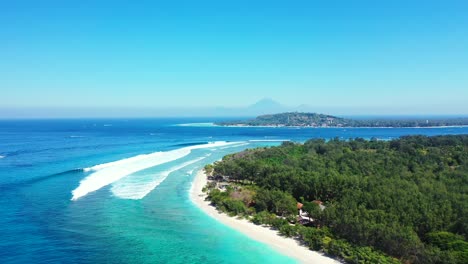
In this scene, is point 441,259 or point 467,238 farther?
point 467,238

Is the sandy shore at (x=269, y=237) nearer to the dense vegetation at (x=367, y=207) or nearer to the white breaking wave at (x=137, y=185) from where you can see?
the dense vegetation at (x=367, y=207)

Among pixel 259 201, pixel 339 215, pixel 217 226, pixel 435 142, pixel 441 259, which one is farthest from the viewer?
pixel 435 142

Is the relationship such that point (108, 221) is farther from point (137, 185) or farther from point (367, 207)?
point (367, 207)

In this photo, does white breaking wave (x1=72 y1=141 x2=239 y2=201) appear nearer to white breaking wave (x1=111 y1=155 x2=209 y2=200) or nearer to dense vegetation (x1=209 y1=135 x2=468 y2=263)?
white breaking wave (x1=111 y1=155 x2=209 y2=200)

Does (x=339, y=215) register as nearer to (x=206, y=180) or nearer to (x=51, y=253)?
(x=51, y=253)

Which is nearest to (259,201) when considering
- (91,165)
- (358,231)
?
(358,231)

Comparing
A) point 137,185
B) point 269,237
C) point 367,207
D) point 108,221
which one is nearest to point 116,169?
point 137,185

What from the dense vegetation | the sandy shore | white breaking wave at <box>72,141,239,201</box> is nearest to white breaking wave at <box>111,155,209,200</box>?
white breaking wave at <box>72,141,239,201</box>
